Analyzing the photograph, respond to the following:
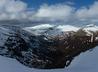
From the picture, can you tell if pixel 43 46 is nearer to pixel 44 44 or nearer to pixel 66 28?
pixel 44 44

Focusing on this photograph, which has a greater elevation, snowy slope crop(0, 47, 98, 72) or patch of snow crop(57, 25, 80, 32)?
patch of snow crop(57, 25, 80, 32)

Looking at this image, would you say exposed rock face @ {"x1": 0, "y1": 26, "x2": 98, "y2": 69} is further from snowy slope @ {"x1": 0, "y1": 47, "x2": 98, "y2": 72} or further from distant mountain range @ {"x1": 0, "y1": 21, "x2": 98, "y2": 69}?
snowy slope @ {"x1": 0, "y1": 47, "x2": 98, "y2": 72}

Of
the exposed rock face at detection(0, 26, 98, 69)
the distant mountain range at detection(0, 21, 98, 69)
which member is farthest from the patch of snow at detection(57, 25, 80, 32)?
the exposed rock face at detection(0, 26, 98, 69)

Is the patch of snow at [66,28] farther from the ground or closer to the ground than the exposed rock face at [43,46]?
farther from the ground

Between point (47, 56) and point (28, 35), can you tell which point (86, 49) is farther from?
point (28, 35)

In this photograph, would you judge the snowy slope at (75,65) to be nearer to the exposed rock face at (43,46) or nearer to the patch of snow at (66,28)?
the exposed rock face at (43,46)

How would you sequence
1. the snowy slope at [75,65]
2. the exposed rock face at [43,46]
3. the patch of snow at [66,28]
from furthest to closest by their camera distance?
the patch of snow at [66,28] < the exposed rock face at [43,46] < the snowy slope at [75,65]

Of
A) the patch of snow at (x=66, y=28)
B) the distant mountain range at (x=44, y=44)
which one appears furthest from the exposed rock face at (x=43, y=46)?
the patch of snow at (x=66, y=28)

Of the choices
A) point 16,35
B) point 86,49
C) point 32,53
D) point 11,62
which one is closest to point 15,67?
point 11,62
